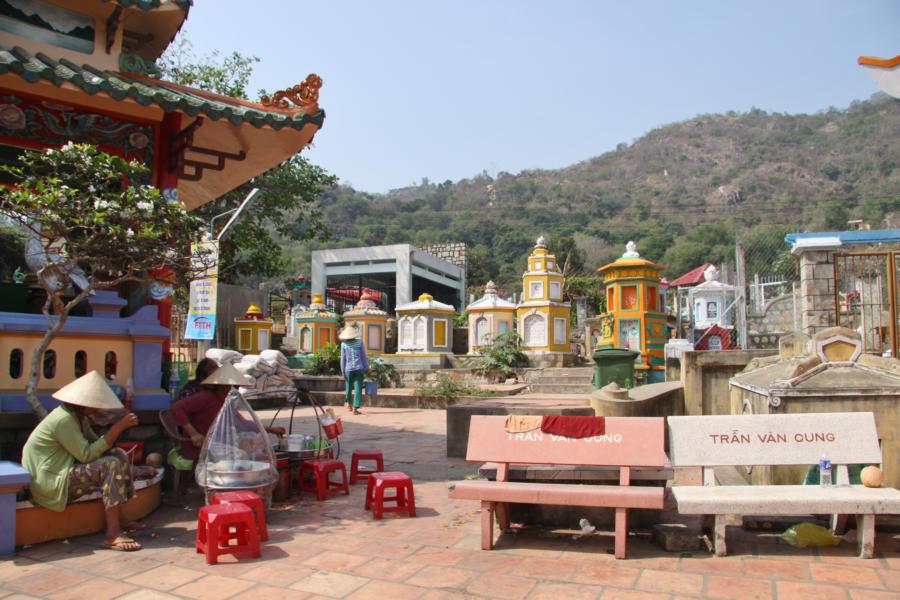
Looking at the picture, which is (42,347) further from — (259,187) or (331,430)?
(259,187)

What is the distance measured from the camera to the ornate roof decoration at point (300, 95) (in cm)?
710

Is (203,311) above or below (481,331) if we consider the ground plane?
above

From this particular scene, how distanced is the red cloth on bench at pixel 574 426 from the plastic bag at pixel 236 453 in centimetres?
224

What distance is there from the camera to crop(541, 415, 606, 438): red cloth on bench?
15.7 feet

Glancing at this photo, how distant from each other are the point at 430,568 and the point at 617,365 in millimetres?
8572

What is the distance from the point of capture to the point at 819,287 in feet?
27.8

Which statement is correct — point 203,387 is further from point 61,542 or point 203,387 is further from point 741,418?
point 741,418

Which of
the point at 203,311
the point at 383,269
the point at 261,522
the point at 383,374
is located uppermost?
the point at 383,269

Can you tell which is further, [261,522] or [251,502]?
[261,522]

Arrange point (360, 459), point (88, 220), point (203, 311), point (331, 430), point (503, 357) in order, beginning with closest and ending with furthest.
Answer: point (88, 220), point (331, 430), point (360, 459), point (203, 311), point (503, 357)

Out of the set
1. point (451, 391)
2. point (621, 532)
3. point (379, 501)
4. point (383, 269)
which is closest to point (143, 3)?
point (379, 501)

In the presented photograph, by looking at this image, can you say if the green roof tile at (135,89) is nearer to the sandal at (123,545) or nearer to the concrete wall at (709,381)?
the sandal at (123,545)

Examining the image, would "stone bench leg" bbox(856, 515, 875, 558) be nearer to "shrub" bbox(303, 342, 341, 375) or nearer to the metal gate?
the metal gate

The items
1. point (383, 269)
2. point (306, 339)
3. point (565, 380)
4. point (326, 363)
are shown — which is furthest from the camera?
point (383, 269)
